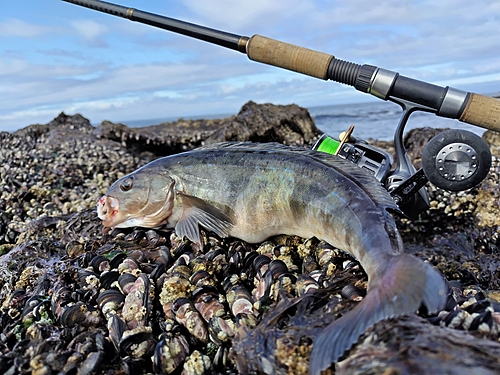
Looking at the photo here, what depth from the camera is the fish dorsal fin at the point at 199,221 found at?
344 cm

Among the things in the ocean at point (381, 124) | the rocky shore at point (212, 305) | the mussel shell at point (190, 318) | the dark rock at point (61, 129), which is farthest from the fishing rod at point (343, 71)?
the ocean at point (381, 124)

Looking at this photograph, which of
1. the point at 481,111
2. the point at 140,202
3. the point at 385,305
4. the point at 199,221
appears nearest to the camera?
the point at 385,305

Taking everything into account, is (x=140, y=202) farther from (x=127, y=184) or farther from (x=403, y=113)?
(x=403, y=113)

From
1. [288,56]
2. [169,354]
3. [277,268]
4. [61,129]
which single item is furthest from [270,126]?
[169,354]

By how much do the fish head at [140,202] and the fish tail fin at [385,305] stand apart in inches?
92.8

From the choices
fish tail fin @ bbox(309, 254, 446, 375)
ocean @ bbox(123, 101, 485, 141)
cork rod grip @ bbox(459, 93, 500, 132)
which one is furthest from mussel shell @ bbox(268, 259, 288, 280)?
ocean @ bbox(123, 101, 485, 141)

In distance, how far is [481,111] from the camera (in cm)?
372

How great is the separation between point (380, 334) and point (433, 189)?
4876mm

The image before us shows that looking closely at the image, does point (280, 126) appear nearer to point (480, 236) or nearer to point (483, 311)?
point (480, 236)

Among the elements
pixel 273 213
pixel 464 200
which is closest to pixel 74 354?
pixel 273 213

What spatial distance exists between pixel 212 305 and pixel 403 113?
99.1 inches

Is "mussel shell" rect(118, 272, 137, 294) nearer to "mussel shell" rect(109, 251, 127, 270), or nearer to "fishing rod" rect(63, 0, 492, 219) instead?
"mussel shell" rect(109, 251, 127, 270)

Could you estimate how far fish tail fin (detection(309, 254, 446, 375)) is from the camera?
172 centimetres

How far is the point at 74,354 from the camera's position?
212 centimetres
